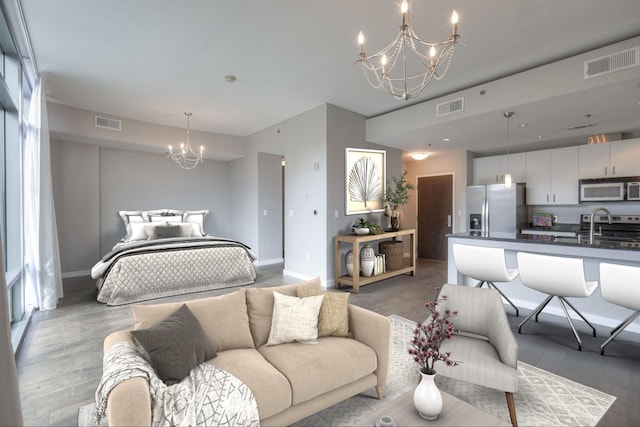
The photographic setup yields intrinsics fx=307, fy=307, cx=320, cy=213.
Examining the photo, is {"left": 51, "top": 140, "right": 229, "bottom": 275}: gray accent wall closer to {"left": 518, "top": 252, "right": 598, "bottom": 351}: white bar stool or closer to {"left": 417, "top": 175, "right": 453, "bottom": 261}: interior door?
{"left": 417, "top": 175, "right": 453, "bottom": 261}: interior door

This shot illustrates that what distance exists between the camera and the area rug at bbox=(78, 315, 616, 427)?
1.92 metres

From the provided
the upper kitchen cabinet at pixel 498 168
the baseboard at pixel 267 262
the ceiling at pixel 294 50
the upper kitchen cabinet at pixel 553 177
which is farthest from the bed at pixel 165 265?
the upper kitchen cabinet at pixel 553 177

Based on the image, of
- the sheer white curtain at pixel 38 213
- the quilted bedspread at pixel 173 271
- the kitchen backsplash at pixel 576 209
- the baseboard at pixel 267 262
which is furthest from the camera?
the baseboard at pixel 267 262

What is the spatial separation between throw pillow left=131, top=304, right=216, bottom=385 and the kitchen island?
3.27 meters

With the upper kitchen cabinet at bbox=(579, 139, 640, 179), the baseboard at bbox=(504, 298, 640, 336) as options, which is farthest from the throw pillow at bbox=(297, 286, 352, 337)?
the upper kitchen cabinet at bbox=(579, 139, 640, 179)

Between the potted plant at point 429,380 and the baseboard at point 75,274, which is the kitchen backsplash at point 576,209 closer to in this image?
the potted plant at point 429,380

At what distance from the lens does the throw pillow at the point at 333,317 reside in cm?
217

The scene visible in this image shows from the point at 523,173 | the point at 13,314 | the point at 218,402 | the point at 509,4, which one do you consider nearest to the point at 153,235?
the point at 13,314

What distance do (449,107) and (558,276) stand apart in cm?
263

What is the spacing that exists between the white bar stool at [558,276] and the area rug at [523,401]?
808 mm

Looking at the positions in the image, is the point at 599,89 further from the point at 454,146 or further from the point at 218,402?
the point at 218,402

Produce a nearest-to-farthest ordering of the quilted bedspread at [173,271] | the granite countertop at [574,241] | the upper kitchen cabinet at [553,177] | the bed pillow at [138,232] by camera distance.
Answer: the granite countertop at [574,241], the quilted bedspread at [173,271], the upper kitchen cabinet at [553,177], the bed pillow at [138,232]

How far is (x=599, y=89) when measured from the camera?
10.7ft

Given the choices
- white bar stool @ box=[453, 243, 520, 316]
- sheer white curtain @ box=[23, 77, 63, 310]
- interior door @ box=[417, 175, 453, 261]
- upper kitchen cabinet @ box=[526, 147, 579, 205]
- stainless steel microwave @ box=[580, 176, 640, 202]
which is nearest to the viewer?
white bar stool @ box=[453, 243, 520, 316]
